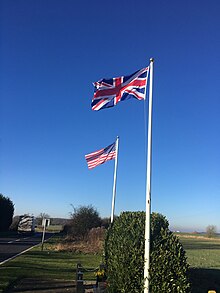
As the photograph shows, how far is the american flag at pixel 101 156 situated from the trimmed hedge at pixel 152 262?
19.8 ft

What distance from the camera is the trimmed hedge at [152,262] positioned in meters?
7.56

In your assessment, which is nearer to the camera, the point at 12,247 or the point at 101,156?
the point at 101,156

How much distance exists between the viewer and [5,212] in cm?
5672

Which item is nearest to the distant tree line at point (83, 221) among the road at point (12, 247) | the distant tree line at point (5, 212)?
the road at point (12, 247)

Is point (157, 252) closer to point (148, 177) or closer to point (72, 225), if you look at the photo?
point (148, 177)

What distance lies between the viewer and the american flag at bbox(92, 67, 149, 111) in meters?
8.84

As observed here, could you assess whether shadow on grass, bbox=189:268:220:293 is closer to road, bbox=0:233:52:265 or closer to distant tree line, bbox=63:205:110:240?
road, bbox=0:233:52:265

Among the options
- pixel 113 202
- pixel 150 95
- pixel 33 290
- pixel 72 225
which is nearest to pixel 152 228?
pixel 150 95

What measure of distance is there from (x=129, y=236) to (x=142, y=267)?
82cm

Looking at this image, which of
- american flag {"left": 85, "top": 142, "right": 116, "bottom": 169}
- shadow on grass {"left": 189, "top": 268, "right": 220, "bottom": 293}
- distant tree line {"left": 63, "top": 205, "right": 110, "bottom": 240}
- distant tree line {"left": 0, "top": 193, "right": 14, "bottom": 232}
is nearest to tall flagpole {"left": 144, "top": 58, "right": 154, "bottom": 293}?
shadow on grass {"left": 189, "top": 268, "right": 220, "bottom": 293}

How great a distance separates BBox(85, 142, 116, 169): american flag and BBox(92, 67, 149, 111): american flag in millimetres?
5515

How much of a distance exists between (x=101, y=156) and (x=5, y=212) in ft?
150

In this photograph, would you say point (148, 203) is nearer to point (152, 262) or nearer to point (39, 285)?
point (152, 262)

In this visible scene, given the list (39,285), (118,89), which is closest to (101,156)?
(39,285)
